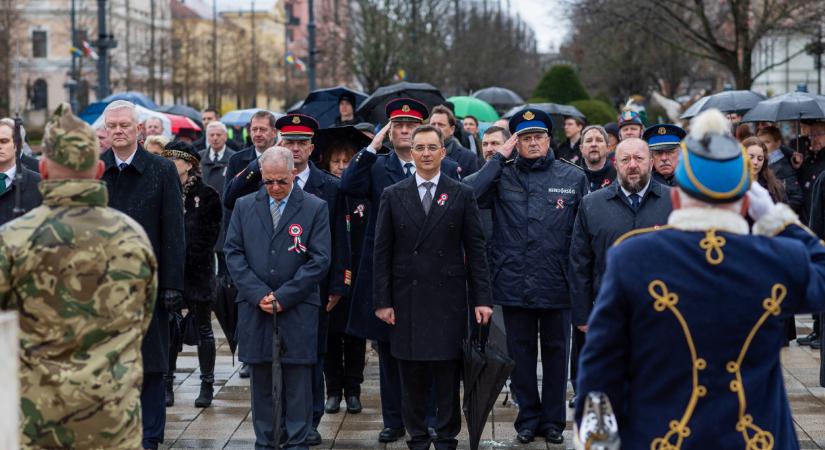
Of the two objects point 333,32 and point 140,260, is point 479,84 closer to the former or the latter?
point 333,32

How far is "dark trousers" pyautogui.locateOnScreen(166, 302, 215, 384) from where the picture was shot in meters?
10.1

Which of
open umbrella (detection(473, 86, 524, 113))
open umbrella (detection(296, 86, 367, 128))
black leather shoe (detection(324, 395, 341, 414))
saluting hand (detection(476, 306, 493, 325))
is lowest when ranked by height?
black leather shoe (detection(324, 395, 341, 414))

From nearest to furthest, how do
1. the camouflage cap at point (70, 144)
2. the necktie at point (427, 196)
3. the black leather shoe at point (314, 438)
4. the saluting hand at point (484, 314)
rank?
the camouflage cap at point (70, 144)
the saluting hand at point (484, 314)
the necktie at point (427, 196)
the black leather shoe at point (314, 438)

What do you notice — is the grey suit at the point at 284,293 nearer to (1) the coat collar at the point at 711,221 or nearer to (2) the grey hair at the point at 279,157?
(2) the grey hair at the point at 279,157

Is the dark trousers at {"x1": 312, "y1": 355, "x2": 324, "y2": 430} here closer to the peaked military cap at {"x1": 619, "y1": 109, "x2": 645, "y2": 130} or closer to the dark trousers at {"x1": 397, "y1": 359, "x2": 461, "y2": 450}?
the dark trousers at {"x1": 397, "y1": 359, "x2": 461, "y2": 450}

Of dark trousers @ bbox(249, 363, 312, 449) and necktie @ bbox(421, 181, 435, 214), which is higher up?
necktie @ bbox(421, 181, 435, 214)

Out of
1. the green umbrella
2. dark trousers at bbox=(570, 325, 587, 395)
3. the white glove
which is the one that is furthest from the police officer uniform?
the green umbrella

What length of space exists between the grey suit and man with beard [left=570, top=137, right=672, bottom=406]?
61.8 inches

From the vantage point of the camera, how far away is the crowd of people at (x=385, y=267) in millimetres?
4562

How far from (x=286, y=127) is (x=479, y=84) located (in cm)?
4803

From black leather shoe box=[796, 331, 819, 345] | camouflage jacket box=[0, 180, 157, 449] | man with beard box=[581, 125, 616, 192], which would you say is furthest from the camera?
black leather shoe box=[796, 331, 819, 345]

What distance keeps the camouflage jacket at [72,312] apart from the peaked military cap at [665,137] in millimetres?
5141

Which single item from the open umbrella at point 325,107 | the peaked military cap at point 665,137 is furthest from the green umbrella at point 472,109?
the peaked military cap at point 665,137

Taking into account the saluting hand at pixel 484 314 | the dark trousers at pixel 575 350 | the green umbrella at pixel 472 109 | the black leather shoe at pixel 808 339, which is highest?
the green umbrella at pixel 472 109
